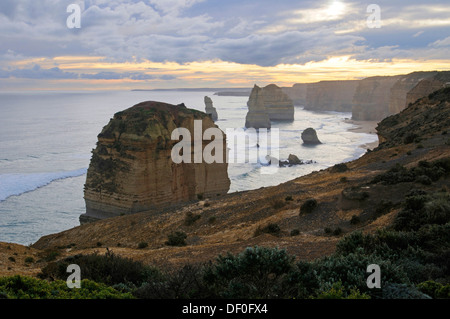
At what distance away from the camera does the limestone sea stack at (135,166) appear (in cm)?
2531

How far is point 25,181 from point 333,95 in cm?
14926

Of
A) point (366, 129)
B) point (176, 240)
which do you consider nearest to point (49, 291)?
point (176, 240)

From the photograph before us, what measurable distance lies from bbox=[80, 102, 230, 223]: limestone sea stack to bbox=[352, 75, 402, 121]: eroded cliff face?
109 meters

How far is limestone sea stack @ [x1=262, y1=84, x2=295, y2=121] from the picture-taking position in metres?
131

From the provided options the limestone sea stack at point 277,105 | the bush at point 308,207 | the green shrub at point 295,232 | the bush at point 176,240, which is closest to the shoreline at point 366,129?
the limestone sea stack at point 277,105

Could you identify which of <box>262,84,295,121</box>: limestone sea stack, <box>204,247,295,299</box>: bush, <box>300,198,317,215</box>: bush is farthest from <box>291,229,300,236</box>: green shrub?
<box>262,84,295,121</box>: limestone sea stack

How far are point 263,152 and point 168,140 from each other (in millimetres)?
39494

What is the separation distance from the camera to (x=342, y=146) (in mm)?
71812

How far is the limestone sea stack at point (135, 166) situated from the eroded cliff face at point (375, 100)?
10869cm

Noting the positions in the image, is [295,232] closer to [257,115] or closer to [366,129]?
[366,129]

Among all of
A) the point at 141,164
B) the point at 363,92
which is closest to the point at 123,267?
the point at 141,164

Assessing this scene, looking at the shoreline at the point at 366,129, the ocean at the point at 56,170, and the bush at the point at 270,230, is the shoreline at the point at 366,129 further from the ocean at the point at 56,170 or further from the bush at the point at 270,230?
the bush at the point at 270,230

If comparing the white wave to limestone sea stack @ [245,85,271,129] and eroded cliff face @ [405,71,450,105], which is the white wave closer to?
eroded cliff face @ [405,71,450,105]

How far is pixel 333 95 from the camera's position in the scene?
6683 inches
